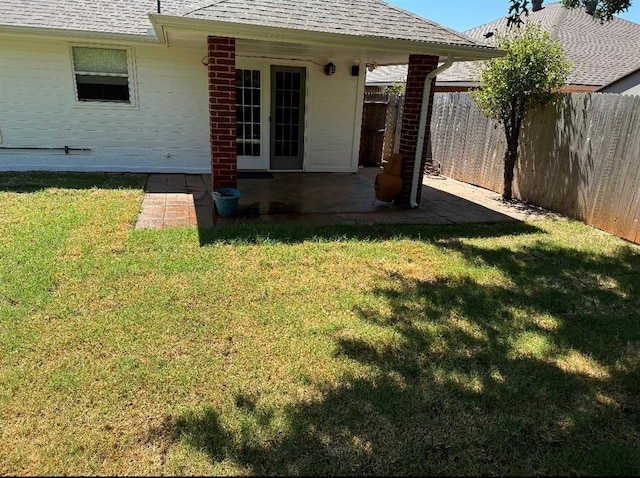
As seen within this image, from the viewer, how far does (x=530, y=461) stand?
2.34 m

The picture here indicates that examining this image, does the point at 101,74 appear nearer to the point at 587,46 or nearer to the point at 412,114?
the point at 412,114

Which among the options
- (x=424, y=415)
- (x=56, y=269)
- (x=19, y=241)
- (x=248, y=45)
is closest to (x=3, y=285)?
(x=56, y=269)

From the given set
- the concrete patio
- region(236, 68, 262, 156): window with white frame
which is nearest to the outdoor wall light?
region(236, 68, 262, 156): window with white frame

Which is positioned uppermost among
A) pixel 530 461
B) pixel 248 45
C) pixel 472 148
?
pixel 248 45

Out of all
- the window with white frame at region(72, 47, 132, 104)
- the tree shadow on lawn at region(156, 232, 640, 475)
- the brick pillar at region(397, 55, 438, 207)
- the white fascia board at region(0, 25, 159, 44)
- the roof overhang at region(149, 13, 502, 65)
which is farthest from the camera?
the window with white frame at region(72, 47, 132, 104)

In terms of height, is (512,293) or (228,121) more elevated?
(228,121)

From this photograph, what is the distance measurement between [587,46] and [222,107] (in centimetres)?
1515

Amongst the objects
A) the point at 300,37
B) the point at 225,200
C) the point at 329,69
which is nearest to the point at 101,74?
the point at 329,69

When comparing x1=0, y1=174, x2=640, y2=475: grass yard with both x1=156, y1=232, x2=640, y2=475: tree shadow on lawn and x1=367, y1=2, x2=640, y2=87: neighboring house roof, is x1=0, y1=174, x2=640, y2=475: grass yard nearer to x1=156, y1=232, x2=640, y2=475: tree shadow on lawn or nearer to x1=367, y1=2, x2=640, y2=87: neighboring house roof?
x1=156, y1=232, x2=640, y2=475: tree shadow on lawn

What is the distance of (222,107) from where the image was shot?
19.4 feet

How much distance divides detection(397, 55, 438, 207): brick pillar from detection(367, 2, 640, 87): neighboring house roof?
299 inches

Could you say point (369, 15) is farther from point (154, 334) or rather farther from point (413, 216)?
point (154, 334)

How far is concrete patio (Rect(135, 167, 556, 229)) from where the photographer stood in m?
6.32

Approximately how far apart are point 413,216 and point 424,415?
180 inches
